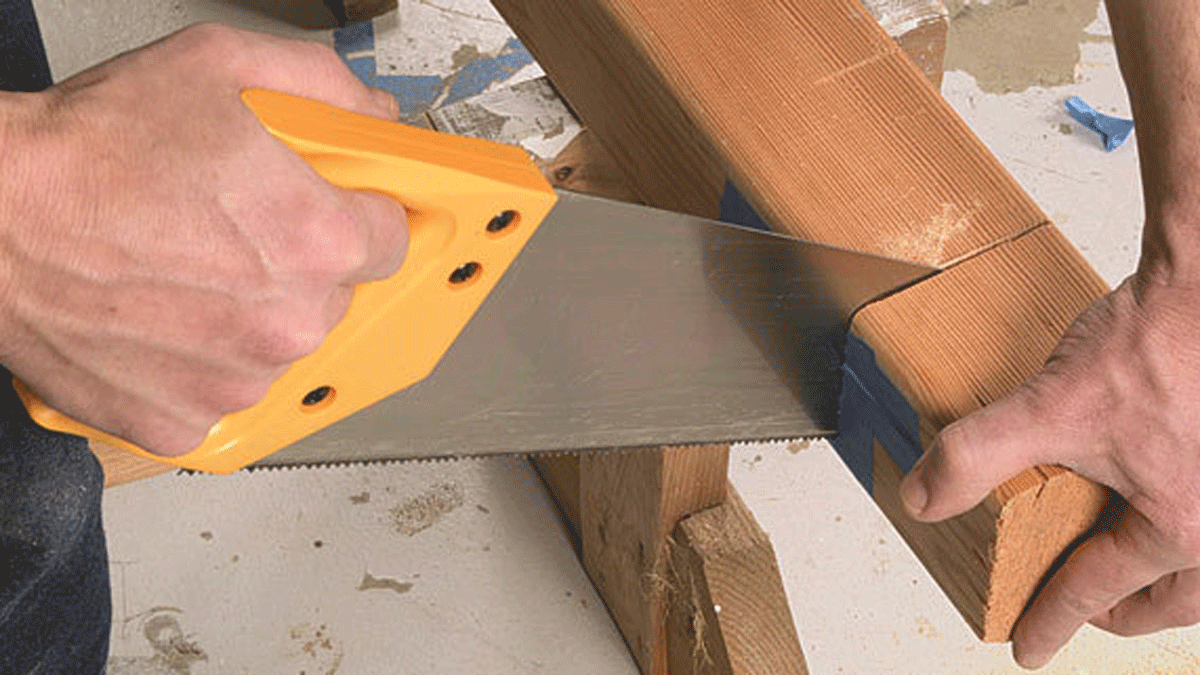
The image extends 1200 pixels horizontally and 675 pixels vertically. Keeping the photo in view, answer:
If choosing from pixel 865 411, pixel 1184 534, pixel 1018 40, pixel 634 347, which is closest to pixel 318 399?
pixel 634 347

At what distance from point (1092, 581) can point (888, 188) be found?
1.06 ft

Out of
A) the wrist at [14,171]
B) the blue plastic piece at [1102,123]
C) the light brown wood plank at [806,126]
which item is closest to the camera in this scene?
the wrist at [14,171]

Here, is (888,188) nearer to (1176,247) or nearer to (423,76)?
(1176,247)

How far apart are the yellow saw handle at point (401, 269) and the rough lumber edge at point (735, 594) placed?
2.08 ft

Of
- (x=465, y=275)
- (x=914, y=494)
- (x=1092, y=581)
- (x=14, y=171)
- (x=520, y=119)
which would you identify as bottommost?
(x=1092, y=581)

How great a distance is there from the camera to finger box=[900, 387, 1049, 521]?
93 centimetres

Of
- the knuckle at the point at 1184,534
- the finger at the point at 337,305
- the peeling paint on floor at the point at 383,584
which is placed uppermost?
the finger at the point at 337,305

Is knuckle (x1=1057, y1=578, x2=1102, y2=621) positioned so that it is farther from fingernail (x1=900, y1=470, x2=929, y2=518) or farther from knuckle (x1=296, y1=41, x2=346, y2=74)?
knuckle (x1=296, y1=41, x2=346, y2=74)

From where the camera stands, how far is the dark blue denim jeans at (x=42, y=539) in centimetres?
121

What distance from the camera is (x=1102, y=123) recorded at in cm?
253

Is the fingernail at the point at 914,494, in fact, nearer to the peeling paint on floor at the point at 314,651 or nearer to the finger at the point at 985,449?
the finger at the point at 985,449

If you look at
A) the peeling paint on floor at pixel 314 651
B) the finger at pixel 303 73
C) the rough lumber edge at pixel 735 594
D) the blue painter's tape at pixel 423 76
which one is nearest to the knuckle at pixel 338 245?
the finger at pixel 303 73

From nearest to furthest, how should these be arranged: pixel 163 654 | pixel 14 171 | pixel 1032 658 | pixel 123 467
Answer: pixel 14 171 → pixel 1032 658 → pixel 123 467 → pixel 163 654

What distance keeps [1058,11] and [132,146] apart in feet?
7.44
